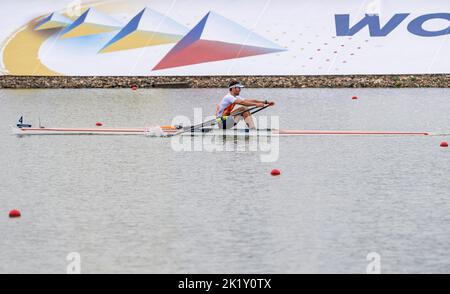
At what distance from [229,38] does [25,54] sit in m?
8.75

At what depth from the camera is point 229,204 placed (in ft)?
57.0

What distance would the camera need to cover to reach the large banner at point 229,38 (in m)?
43.2

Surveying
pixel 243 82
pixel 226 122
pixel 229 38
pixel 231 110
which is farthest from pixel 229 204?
pixel 243 82

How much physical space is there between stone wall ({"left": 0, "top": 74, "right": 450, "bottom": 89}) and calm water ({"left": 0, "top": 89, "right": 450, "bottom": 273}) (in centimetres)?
1287

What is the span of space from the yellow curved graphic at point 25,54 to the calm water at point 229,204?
14143mm

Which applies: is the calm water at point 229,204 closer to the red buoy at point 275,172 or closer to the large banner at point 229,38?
the red buoy at point 275,172

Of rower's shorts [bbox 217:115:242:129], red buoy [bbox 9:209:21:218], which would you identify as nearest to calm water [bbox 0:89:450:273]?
red buoy [bbox 9:209:21:218]

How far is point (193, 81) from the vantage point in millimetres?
44938

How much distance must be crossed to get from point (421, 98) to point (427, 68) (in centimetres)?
417

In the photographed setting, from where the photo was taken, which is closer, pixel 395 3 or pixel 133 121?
pixel 133 121

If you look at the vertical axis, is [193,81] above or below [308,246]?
above

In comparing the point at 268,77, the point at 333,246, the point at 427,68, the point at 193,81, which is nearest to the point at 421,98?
the point at 427,68
